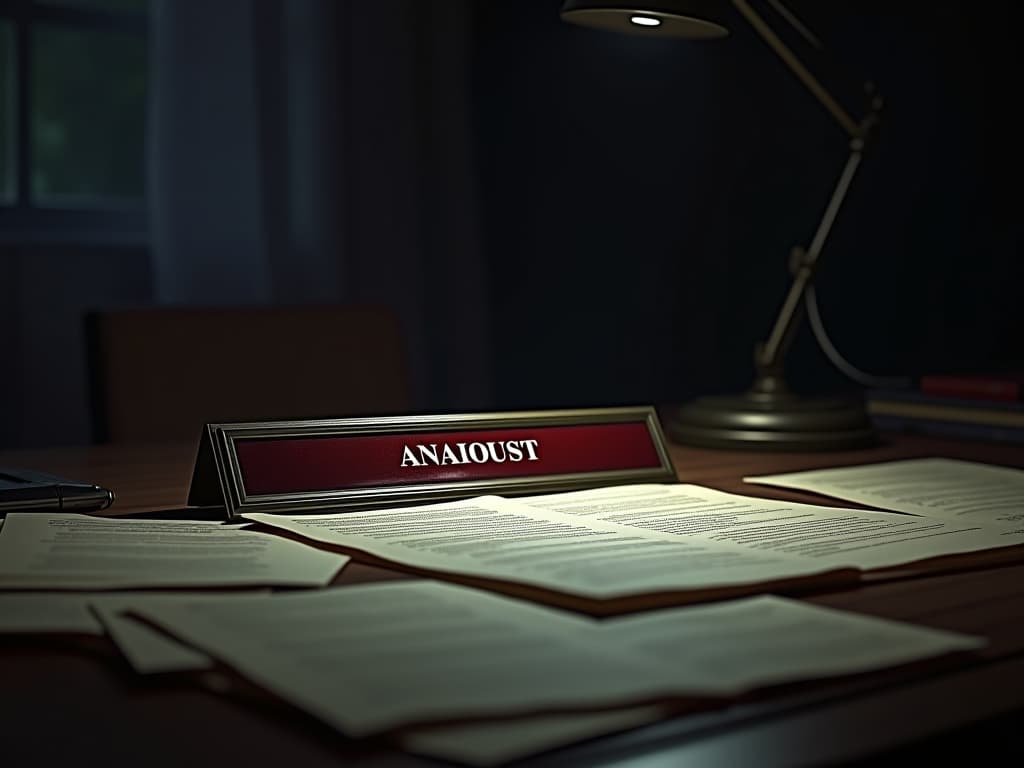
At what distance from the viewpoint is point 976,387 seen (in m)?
1.39

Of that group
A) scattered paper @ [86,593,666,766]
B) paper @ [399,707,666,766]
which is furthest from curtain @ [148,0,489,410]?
paper @ [399,707,666,766]

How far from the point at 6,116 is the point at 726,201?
1.58 meters

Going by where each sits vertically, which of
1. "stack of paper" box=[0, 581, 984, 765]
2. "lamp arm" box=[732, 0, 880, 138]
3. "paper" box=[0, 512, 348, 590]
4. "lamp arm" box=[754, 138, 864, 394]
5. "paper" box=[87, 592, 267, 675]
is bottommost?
"paper" box=[0, 512, 348, 590]

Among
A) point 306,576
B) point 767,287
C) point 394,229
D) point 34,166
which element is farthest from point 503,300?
point 306,576

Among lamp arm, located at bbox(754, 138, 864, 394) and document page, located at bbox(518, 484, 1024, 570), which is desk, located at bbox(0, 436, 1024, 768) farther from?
lamp arm, located at bbox(754, 138, 864, 394)

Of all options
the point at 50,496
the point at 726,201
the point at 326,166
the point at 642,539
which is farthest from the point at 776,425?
the point at 726,201

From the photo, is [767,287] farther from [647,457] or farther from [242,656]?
[242,656]

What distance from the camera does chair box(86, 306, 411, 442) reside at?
1.51 meters

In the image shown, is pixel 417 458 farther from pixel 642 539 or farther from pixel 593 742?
pixel 593 742

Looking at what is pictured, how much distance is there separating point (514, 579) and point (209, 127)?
1850 millimetres

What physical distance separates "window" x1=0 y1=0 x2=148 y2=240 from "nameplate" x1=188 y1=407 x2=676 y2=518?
5.30 ft

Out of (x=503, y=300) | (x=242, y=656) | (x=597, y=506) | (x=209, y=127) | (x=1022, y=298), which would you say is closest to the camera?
(x=242, y=656)

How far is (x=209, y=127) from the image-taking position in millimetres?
2307

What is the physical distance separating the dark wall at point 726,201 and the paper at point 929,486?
1.78 meters
